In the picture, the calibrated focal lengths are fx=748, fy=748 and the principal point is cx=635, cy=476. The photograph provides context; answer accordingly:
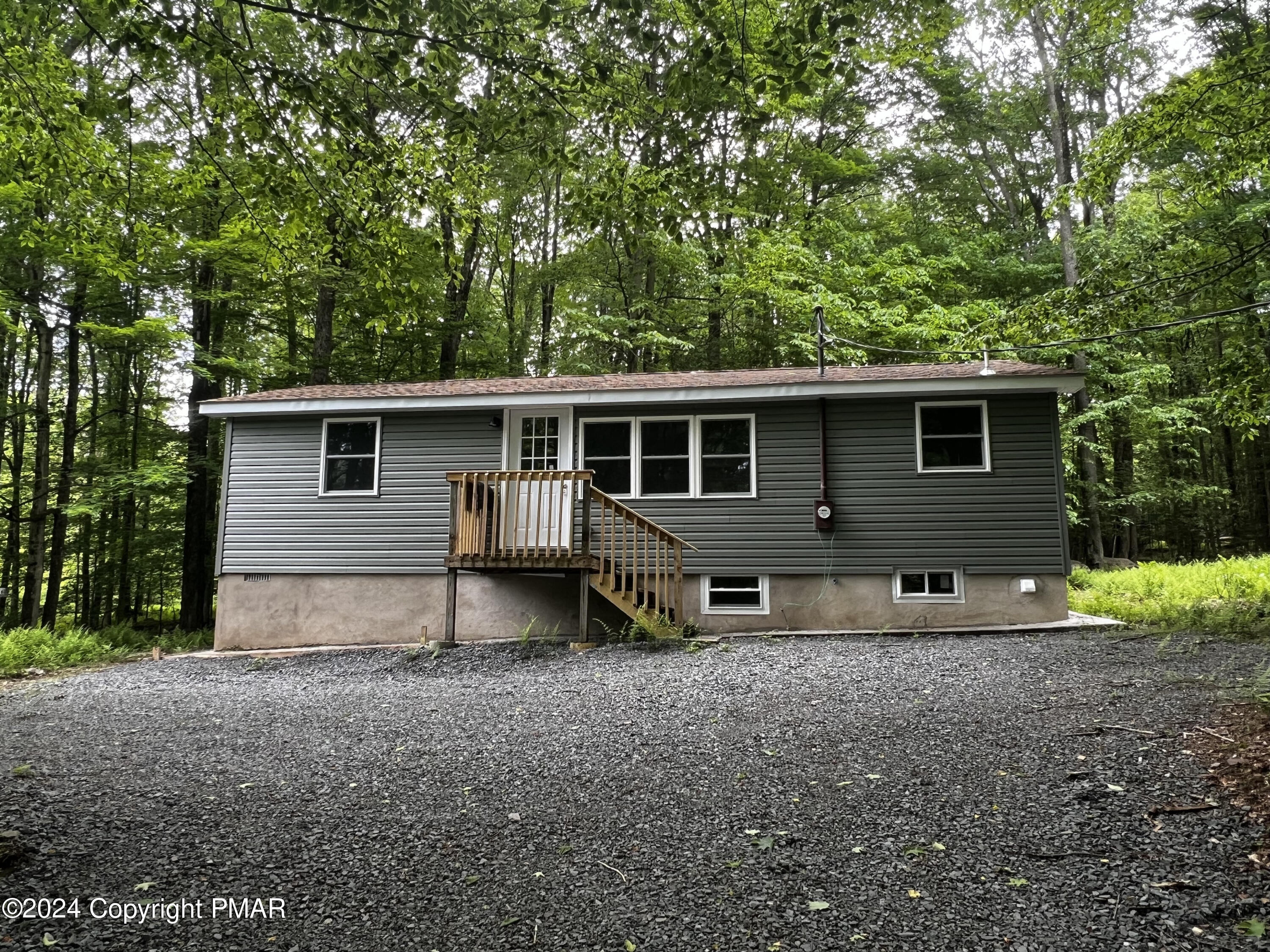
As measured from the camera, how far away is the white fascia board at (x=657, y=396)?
988cm

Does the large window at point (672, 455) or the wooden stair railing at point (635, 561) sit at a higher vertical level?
the large window at point (672, 455)

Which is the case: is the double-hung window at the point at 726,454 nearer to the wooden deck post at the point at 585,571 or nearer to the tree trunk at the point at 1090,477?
the wooden deck post at the point at 585,571

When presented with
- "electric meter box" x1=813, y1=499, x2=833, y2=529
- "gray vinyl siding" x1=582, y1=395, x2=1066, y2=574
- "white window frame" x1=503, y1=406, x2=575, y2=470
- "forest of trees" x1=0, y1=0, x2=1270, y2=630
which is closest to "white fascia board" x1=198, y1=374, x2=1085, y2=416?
"white window frame" x1=503, y1=406, x2=575, y2=470

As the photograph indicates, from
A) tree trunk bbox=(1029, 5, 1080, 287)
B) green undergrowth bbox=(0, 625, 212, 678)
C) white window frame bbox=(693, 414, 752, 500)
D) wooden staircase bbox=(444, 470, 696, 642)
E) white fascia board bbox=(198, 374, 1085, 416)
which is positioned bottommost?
green undergrowth bbox=(0, 625, 212, 678)

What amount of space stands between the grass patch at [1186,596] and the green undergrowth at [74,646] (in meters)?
14.3

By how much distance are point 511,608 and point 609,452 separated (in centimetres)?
269

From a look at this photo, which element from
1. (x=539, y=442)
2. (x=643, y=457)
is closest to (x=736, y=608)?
(x=643, y=457)

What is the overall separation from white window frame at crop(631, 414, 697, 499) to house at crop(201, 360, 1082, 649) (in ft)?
0.10

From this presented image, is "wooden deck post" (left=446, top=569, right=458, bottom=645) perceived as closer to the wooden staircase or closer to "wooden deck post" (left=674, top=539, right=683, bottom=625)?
the wooden staircase

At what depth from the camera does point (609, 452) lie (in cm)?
1112

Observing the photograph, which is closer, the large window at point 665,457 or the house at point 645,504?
the house at point 645,504

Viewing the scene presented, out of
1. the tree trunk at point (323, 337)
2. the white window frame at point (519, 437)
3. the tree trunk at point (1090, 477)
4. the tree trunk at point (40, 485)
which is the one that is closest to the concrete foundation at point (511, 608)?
the white window frame at point (519, 437)

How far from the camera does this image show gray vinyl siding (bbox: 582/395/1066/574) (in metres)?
10.0

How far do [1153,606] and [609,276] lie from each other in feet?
45.1
